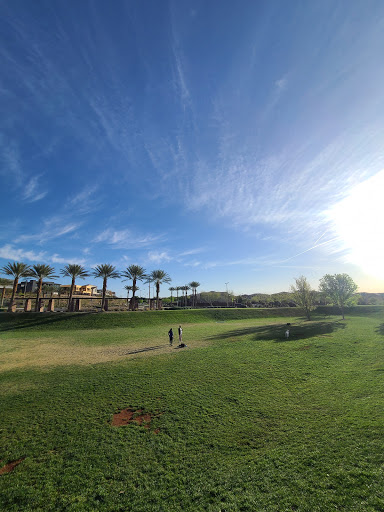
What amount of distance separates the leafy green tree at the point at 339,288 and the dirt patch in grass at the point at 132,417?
50949mm

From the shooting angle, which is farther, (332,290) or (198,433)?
(332,290)

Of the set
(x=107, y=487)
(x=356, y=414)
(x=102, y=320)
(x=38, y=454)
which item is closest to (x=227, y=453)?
(x=107, y=487)

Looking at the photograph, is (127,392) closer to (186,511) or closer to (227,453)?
(227,453)

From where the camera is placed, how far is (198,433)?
1064 centimetres

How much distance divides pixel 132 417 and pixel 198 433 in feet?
13.0

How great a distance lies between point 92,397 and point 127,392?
2144mm

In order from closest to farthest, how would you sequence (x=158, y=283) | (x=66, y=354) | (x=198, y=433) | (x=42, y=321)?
(x=198, y=433), (x=66, y=354), (x=42, y=321), (x=158, y=283)

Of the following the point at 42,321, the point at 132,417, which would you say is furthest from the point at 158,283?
the point at 132,417

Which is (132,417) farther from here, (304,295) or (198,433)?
(304,295)

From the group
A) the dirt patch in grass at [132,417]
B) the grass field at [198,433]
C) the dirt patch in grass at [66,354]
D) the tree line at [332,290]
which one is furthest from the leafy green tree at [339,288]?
the dirt patch in grass at [132,417]

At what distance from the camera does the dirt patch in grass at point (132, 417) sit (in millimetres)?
11789

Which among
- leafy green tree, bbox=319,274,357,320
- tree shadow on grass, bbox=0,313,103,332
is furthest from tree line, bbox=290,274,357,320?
tree shadow on grass, bbox=0,313,103,332

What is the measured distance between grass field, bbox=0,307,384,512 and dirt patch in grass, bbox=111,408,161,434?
11 centimetres

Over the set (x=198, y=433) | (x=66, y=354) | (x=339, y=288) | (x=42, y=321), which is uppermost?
(x=339, y=288)
